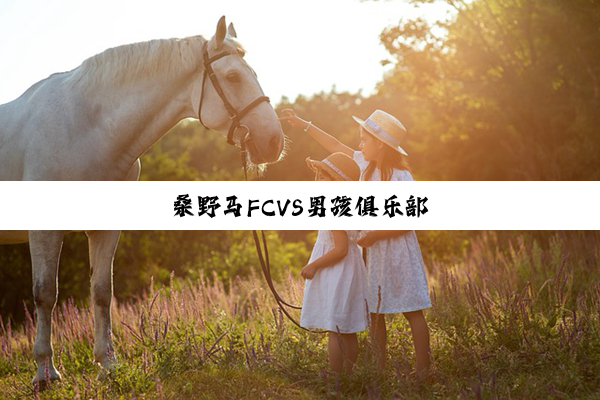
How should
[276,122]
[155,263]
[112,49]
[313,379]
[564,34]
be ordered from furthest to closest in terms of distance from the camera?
[155,263]
[564,34]
[112,49]
[276,122]
[313,379]

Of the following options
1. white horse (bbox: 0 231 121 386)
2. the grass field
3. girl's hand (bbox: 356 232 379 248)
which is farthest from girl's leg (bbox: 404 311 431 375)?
white horse (bbox: 0 231 121 386)

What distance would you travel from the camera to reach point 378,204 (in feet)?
9.62

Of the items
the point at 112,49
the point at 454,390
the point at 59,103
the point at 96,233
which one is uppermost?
the point at 112,49

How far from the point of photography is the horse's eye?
4.59m

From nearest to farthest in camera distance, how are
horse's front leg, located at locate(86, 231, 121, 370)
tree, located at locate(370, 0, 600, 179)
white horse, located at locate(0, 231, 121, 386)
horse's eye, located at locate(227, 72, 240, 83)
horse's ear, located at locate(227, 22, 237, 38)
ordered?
white horse, located at locate(0, 231, 121, 386) → horse's eye, located at locate(227, 72, 240, 83) → horse's front leg, located at locate(86, 231, 121, 370) → horse's ear, located at locate(227, 22, 237, 38) → tree, located at locate(370, 0, 600, 179)

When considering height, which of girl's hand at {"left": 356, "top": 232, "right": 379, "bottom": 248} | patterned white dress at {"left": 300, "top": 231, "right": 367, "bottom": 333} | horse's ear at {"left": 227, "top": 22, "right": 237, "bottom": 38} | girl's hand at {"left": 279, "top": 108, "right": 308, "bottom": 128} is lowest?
patterned white dress at {"left": 300, "top": 231, "right": 367, "bottom": 333}

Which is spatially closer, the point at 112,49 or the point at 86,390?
the point at 86,390

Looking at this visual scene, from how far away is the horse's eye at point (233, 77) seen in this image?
181 inches

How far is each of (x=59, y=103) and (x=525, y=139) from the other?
39.7 feet

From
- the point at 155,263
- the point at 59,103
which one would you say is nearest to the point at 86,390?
the point at 59,103

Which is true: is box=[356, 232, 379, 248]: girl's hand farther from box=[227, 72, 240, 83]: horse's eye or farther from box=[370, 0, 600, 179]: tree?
box=[370, 0, 600, 179]: tree

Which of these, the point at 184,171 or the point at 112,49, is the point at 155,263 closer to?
the point at 184,171

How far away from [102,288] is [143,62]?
1.86 meters

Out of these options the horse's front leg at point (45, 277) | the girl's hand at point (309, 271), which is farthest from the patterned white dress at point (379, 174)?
the horse's front leg at point (45, 277)
